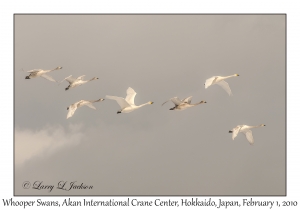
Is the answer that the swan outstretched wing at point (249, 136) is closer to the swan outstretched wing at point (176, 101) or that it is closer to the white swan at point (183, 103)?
the white swan at point (183, 103)

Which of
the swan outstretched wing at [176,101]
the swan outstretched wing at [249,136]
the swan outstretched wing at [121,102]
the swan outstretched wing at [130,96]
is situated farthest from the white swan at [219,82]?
the swan outstretched wing at [121,102]

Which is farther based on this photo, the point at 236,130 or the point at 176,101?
the point at 236,130

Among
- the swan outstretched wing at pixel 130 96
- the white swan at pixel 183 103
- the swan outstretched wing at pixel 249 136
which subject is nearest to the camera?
the white swan at pixel 183 103

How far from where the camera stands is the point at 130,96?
38.5 metres

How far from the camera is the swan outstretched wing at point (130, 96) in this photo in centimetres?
3834

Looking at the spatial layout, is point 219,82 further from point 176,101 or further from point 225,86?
point 176,101

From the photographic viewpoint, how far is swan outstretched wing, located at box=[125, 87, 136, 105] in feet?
126

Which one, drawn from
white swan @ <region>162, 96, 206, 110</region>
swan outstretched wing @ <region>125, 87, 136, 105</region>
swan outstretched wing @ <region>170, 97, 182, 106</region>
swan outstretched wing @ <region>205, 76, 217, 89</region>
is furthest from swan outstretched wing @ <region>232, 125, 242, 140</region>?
swan outstretched wing @ <region>125, 87, 136, 105</region>

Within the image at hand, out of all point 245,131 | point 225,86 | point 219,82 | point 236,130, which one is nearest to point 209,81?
point 219,82

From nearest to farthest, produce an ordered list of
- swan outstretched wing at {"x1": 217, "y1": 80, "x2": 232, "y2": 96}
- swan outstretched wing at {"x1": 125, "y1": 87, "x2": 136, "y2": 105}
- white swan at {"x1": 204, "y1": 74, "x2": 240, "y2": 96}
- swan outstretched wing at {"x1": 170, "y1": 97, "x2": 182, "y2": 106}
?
white swan at {"x1": 204, "y1": 74, "x2": 240, "y2": 96}
swan outstretched wing at {"x1": 170, "y1": 97, "x2": 182, "y2": 106}
swan outstretched wing at {"x1": 125, "y1": 87, "x2": 136, "y2": 105}
swan outstretched wing at {"x1": 217, "y1": 80, "x2": 232, "y2": 96}

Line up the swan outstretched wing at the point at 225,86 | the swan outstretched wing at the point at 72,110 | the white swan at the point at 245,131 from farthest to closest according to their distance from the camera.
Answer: the white swan at the point at 245,131 → the swan outstretched wing at the point at 225,86 → the swan outstretched wing at the point at 72,110

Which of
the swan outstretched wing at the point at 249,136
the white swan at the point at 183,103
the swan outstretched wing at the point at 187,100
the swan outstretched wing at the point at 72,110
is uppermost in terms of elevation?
the swan outstretched wing at the point at 187,100

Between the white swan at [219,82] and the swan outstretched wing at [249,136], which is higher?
the white swan at [219,82]

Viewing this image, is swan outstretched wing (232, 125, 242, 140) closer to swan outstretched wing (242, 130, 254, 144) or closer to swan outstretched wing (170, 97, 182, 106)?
swan outstretched wing (242, 130, 254, 144)
